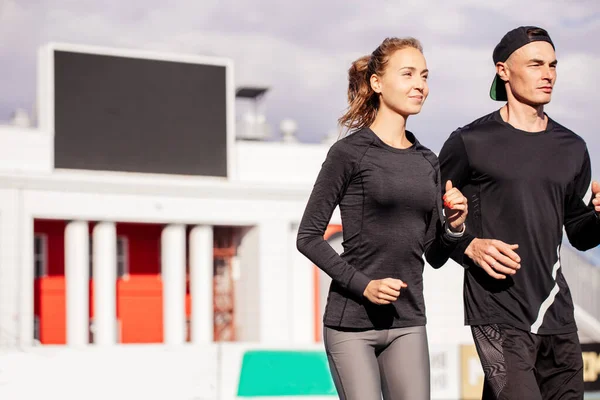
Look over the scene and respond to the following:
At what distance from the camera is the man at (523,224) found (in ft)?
14.9

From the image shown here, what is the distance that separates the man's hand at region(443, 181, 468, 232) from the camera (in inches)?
171

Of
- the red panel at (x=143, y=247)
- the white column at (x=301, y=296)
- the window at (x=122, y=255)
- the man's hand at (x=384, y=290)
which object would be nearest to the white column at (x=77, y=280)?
the window at (x=122, y=255)

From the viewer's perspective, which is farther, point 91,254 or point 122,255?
point 122,255

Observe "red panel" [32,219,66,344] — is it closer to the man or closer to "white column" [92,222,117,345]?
"white column" [92,222,117,345]

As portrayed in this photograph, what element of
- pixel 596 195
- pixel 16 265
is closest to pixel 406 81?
pixel 596 195

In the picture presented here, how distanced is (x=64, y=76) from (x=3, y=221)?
15.0ft

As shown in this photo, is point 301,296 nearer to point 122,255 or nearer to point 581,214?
point 122,255

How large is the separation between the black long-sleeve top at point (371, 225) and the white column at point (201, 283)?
30.8 metres

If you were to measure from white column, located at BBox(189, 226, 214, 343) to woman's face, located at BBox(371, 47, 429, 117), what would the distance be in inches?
1208

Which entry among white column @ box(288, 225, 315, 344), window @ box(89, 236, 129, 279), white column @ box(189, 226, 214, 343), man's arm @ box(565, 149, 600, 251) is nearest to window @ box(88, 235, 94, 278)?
window @ box(89, 236, 129, 279)

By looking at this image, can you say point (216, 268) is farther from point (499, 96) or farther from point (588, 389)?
point (499, 96)

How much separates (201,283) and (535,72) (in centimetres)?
3072

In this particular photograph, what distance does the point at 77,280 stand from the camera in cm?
3319

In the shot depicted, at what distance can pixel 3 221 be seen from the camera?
31297 mm
